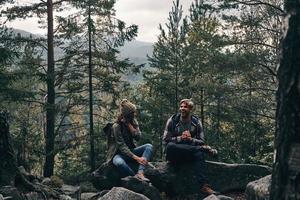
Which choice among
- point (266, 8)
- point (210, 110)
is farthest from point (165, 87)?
point (266, 8)

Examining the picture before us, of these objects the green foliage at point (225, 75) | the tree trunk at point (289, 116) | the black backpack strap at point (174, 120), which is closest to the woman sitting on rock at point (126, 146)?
the black backpack strap at point (174, 120)

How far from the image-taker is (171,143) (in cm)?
846

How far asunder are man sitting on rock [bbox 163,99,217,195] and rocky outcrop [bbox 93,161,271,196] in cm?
28

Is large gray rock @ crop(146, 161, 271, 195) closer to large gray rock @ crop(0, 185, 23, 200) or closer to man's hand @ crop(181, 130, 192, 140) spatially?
man's hand @ crop(181, 130, 192, 140)

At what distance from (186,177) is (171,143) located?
880mm

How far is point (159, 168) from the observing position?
8.95 m

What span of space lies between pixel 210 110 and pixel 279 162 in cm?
2735

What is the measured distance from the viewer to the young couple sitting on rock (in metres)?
8.34

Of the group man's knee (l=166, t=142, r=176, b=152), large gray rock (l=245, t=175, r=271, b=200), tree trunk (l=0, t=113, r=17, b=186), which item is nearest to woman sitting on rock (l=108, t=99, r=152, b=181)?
man's knee (l=166, t=142, r=176, b=152)

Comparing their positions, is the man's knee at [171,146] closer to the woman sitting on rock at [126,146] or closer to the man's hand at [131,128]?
the woman sitting on rock at [126,146]

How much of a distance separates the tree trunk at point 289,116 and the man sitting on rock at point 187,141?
6181 millimetres

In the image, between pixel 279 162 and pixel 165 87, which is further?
pixel 165 87

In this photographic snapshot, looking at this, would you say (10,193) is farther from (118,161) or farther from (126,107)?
(126,107)

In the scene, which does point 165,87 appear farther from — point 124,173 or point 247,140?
point 124,173
